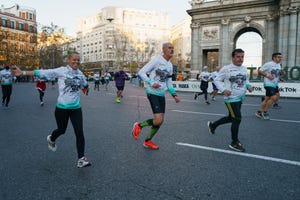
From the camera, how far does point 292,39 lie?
2620 cm

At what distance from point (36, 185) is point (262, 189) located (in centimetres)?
280

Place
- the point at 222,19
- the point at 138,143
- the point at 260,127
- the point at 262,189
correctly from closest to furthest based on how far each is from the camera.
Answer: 1. the point at 262,189
2. the point at 138,143
3. the point at 260,127
4. the point at 222,19

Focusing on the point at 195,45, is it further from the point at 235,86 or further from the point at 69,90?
the point at 69,90

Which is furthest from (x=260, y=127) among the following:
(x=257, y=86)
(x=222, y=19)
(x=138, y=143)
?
(x=222, y=19)

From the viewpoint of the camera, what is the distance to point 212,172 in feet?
12.4

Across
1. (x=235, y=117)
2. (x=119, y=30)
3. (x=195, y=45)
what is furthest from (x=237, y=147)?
(x=119, y=30)

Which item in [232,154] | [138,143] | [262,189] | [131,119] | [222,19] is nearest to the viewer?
[262,189]

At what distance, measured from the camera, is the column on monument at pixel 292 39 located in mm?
25913

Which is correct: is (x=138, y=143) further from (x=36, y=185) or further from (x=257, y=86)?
(x=257, y=86)

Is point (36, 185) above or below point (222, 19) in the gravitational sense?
below

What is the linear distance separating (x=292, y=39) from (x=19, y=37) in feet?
219

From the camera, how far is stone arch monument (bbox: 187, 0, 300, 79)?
2633 cm

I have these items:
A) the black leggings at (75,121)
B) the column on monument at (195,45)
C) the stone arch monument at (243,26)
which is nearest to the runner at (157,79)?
the black leggings at (75,121)

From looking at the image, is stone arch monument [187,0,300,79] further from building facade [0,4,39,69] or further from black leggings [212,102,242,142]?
building facade [0,4,39,69]
